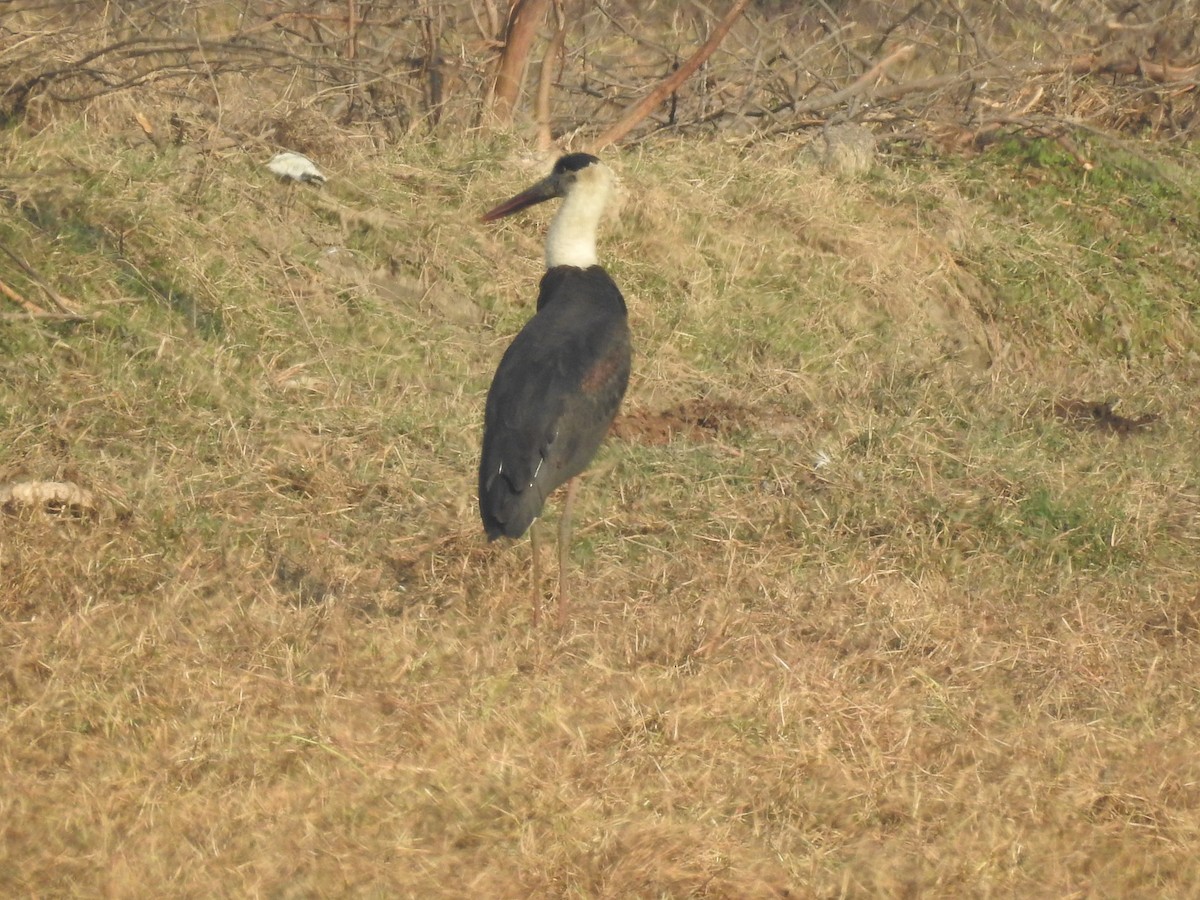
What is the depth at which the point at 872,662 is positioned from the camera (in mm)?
4324

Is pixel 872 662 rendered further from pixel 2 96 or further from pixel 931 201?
pixel 2 96

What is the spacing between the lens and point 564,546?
15.6ft

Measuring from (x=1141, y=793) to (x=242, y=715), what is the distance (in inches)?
86.4

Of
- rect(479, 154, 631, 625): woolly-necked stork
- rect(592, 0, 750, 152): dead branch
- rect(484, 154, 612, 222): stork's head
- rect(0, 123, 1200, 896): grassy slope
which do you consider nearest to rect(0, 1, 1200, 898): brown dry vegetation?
rect(0, 123, 1200, 896): grassy slope

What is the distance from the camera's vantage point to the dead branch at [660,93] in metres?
7.71

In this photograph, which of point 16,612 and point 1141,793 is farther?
point 16,612

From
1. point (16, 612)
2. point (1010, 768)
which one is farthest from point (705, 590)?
point (16, 612)

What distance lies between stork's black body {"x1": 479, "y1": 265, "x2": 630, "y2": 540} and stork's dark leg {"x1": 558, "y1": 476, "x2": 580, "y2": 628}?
0.58 ft

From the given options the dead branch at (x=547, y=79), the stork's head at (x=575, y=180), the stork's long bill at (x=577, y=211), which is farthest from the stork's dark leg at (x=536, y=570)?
the dead branch at (x=547, y=79)

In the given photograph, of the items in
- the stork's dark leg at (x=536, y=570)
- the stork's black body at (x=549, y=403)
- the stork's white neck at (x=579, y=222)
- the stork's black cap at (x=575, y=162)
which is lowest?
the stork's dark leg at (x=536, y=570)

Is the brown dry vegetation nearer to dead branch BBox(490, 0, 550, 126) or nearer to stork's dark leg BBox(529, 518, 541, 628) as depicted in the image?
stork's dark leg BBox(529, 518, 541, 628)

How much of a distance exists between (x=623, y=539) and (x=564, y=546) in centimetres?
39

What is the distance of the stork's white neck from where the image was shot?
18.0ft

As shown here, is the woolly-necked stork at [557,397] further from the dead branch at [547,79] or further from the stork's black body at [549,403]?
the dead branch at [547,79]
